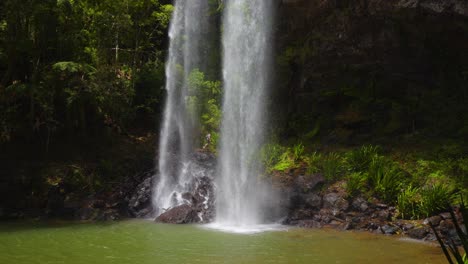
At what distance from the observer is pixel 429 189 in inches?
464

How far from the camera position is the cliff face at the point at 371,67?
55.3ft

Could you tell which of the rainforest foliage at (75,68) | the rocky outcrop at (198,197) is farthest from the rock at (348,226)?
the rainforest foliage at (75,68)

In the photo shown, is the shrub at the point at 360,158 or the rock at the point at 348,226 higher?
the shrub at the point at 360,158

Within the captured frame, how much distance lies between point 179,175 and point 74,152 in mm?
4344

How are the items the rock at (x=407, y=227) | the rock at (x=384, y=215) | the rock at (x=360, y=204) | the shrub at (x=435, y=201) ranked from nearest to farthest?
1. the rock at (x=407, y=227)
2. the shrub at (x=435, y=201)
3. the rock at (x=384, y=215)
4. the rock at (x=360, y=204)

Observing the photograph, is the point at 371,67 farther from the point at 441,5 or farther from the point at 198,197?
the point at 198,197

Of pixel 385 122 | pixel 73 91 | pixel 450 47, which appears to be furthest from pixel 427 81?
pixel 73 91

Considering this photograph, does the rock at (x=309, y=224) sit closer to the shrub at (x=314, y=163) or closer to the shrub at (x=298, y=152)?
the shrub at (x=314, y=163)

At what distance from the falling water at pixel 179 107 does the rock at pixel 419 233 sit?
7366 mm

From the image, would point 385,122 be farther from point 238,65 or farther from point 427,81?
point 238,65

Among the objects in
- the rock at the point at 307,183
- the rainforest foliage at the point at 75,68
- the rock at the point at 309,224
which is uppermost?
the rainforest foliage at the point at 75,68

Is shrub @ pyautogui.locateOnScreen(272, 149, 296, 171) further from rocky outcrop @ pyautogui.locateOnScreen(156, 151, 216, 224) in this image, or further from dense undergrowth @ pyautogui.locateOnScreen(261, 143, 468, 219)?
rocky outcrop @ pyautogui.locateOnScreen(156, 151, 216, 224)

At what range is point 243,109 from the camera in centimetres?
1684

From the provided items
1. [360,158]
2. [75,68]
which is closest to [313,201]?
[360,158]
